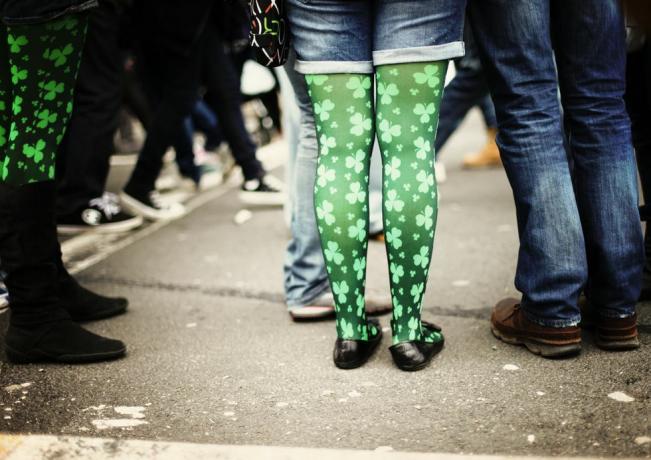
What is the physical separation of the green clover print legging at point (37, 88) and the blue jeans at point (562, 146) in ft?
3.90

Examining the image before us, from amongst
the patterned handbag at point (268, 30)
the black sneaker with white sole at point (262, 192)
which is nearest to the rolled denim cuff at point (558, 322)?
the patterned handbag at point (268, 30)

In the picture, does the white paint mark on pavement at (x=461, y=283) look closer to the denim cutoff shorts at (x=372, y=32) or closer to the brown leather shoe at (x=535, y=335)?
the brown leather shoe at (x=535, y=335)

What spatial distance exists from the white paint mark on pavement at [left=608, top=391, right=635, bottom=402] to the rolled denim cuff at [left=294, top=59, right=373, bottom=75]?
1.07 m

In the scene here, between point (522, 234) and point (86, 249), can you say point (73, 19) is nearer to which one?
point (522, 234)

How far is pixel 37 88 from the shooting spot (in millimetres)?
2270

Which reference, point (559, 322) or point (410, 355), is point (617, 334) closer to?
point (559, 322)

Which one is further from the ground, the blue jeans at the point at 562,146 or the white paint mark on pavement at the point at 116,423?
the blue jeans at the point at 562,146

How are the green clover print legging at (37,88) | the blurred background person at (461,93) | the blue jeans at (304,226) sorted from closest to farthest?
the green clover print legging at (37,88) → the blue jeans at (304,226) → the blurred background person at (461,93)

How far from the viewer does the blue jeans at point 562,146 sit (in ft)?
7.09

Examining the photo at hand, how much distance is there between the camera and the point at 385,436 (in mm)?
1874

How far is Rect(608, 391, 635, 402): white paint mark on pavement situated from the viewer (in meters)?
1.99

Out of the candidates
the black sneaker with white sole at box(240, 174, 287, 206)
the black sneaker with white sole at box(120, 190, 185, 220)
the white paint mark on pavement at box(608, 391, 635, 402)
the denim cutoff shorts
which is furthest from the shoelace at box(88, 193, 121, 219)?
the white paint mark on pavement at box(608, 391, 635, 402)

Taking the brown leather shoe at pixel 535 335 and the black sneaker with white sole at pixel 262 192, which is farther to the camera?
the black sneaker with white sole at pixel 262 192

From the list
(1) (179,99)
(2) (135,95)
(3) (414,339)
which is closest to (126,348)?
(3) (414,339)
